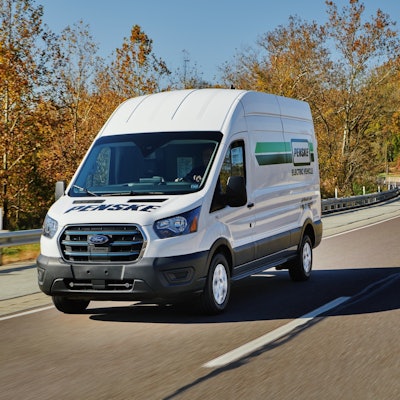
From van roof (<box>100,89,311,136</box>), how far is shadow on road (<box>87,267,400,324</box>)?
2.11 meters

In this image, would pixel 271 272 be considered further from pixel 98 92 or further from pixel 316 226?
pixel 98 92

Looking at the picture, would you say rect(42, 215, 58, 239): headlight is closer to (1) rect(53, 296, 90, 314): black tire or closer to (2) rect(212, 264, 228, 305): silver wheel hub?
(1) rect(53, 296, 90, 314): black tire

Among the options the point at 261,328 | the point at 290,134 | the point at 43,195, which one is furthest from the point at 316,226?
the point at 43,195

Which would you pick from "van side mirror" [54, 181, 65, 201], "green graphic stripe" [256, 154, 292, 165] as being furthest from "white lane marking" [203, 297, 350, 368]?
"van side mirror" [54, 181, 65, 201]

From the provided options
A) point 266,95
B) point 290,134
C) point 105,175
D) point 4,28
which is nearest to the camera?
point 105,175

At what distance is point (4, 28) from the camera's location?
2781cm

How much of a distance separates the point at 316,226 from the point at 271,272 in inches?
47.9

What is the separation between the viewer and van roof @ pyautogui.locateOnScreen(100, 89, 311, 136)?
9203 millimetres

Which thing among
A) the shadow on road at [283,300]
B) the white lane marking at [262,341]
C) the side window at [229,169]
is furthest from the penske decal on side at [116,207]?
the white lane marking at [262,341]

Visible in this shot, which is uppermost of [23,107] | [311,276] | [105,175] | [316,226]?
[23,107]

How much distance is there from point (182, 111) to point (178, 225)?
194 centimetres

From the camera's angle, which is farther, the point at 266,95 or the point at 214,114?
the point at 266,95

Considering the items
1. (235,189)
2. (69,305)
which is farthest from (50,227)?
(235,189)

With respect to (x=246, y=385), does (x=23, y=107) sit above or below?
above
